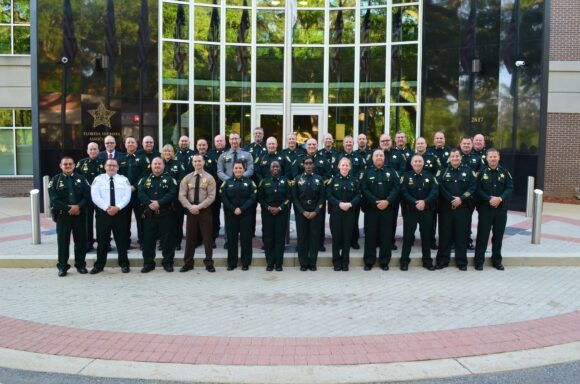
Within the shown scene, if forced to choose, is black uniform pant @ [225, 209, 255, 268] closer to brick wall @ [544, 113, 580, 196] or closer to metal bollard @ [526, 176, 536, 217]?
metal bollard @ [526, 176, 536, 217]

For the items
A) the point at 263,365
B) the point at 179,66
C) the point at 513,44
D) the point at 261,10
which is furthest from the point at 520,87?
the point at 263,365

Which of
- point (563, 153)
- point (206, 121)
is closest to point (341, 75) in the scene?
point (206, 121)

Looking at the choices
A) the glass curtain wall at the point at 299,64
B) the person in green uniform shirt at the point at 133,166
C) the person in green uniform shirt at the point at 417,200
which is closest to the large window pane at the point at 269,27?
the glass curtain wall at the point at 299,64

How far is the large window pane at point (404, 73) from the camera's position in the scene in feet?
69.1

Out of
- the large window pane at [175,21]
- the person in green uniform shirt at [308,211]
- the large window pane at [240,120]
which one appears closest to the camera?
the person in green uniform shirt at [308,211]

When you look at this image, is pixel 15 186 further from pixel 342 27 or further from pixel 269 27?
pixel 342 27

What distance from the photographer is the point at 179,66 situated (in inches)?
816

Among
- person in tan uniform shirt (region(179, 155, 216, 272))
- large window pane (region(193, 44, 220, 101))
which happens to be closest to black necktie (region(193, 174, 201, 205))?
person in tan uniform shirt (region(179, 155, 216, 272))

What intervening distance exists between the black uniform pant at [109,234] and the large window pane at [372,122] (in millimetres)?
13865

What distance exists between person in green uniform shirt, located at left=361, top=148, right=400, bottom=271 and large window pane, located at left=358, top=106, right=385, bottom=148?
479 inches

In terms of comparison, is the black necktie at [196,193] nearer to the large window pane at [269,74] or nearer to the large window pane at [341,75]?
the large window pane at [269,74]

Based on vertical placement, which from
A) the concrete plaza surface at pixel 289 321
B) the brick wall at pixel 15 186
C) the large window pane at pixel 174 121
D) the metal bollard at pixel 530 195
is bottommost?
the concrete plaza surface at pixel 289 321

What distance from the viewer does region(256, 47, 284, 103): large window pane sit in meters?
22.2

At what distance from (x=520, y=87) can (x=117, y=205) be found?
13.5 m
